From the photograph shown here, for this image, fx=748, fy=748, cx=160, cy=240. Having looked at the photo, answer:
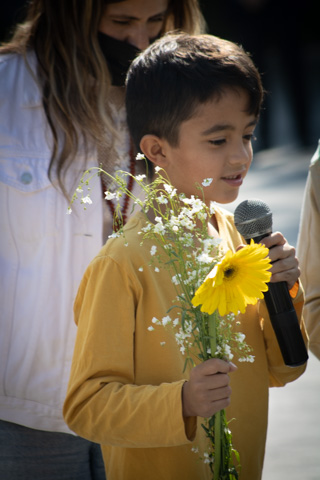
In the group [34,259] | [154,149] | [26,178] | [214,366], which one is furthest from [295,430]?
[214,366]

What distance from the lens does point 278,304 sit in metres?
1.74

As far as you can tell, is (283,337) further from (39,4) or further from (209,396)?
(39,4)

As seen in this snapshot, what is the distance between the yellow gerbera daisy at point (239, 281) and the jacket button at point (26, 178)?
1086 millimetres

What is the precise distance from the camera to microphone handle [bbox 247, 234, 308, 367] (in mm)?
1711

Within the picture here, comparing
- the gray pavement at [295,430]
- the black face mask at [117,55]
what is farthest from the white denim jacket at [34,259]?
the gray pavement at [295,430]

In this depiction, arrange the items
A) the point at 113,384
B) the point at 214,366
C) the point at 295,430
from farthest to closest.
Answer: the point at 295,430 < the point at 113,384 < the point at 214,366

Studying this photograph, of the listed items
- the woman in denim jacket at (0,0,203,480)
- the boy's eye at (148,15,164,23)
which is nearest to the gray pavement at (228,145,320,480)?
the woman in denim jacket at (0,0,203,480)

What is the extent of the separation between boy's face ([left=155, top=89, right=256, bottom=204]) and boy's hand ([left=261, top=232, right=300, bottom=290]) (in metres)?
0.21

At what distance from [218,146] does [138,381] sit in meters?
0.61

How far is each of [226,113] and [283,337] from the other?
579mm

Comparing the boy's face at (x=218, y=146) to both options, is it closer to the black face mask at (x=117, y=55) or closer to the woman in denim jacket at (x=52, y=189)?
the woman in denim jacket at (x=52, y=189)

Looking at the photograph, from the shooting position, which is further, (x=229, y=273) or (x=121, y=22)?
(x=121, y=22)

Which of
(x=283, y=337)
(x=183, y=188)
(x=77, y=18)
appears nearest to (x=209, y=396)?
(x=283, y=337)

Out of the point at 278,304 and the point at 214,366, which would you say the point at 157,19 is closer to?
the point at 278,304
